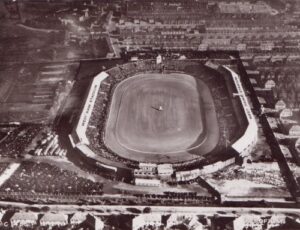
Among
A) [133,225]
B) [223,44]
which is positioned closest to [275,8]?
[223,44]

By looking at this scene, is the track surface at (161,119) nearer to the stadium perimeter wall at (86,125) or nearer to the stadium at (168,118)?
the stadium at (168,118)

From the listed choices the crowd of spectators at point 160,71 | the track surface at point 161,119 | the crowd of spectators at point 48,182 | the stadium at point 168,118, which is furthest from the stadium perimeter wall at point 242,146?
the crowd of spectators at point 48,182

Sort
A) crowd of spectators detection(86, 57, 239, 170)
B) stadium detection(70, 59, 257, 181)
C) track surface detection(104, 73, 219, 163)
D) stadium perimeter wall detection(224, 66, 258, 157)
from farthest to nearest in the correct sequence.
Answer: track surface detection(104, 73, 219, 163) < crowd of spectators detection(86, 57, 239, 170) < stadium detection(70, 59, 257, 181) < stadium perimeter wall detection(224, 66, 258, 157)

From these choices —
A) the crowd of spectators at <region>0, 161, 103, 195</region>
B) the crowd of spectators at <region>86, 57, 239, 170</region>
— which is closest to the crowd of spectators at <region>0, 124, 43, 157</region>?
the crowd of spectators at <region>0, 161, 103, 195</region>

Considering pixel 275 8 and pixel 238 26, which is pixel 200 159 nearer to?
pixel 238 26

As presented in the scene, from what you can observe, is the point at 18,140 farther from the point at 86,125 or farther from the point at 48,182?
the point at 48,182

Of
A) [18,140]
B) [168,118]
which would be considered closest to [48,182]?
[18,140]

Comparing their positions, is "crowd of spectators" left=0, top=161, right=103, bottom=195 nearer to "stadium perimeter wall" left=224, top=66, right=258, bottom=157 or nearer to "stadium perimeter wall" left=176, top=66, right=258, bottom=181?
"stadium perimeter wall" left=176, top=66, right=258, bottom=181
